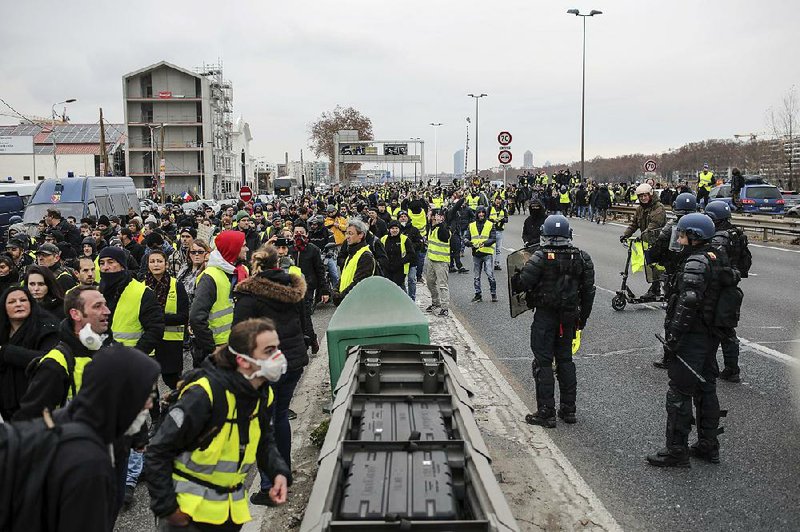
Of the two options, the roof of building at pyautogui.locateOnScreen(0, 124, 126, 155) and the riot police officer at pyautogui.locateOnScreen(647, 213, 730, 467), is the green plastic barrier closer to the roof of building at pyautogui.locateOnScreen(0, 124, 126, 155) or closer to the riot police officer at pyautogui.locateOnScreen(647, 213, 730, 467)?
the riot police officer at pyautogui.locateOnScreen(647, 213, 730, 467)

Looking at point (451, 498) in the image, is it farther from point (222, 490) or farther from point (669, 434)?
point (669, 434)

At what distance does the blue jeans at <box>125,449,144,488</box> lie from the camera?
5.74 meters

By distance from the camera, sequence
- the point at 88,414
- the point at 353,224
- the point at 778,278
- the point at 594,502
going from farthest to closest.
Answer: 1. the point at 778,278
2. the point at 353,224
3. the point at 594,502
4. the point at 88,414

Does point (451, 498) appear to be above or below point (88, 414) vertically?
below

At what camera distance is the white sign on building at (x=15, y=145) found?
79.7 m

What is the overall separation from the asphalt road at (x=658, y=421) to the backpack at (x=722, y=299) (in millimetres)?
1149

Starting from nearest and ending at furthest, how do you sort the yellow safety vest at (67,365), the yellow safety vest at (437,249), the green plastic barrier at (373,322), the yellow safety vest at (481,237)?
the yellow safety vest at (67,365) < the green plastic barrier at (373,322) < the yellow safety vest at (437,249) < the yellow safety vest at (481,237)

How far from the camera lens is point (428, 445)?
406 cm

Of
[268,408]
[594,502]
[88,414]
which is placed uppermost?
[88,414]

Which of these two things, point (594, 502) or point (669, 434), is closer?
point (594, 502)

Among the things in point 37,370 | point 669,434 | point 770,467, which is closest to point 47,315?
point 37,370

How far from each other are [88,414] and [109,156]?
8766cm

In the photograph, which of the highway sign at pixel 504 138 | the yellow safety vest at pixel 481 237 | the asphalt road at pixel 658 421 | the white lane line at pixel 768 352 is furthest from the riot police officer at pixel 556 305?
the highway sign at pixel 504 138

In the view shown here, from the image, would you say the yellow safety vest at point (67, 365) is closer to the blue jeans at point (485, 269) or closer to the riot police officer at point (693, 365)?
the riot police officer at point (693, 365)
